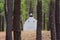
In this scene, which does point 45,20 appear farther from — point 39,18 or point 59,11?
point 59,11

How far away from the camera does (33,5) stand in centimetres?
3506

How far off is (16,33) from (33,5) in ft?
77.0

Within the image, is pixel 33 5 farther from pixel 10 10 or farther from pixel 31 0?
pixel 10 10

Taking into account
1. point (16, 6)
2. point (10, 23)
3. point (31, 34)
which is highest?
point (16, 6)

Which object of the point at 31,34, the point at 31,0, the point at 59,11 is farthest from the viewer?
the point at 31,0

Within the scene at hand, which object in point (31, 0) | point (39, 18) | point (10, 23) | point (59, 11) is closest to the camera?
point (59, 11)

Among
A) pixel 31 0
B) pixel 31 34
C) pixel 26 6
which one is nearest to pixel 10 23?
pixel 31 34

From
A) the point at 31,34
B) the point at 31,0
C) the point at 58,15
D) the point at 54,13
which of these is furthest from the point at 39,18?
the point at 31,0

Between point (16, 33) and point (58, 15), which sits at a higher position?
point (58, 15)

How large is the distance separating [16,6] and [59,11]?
2183 millimetres

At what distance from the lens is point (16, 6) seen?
38.9ft

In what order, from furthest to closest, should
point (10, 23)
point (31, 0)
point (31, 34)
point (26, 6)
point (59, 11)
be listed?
point (26, 6) < point (31, 0) < point (31, 34) < point (10, 23) < point (59, 11)

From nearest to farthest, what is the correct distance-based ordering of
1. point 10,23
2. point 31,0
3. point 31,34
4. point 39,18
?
point 10,23 < point 39,18 < point 31,34 < point 31,0

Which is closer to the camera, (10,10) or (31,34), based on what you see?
(10,10)
